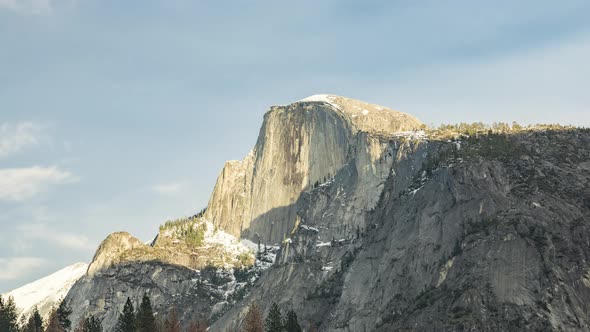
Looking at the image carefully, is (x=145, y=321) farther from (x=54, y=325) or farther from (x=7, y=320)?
(x=7, y=320)

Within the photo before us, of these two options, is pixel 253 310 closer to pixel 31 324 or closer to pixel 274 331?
pixel 274 331

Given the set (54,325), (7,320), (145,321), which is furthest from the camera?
(7,320)

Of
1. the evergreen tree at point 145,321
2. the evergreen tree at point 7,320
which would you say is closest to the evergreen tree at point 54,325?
the evergreen tree at point 7,320

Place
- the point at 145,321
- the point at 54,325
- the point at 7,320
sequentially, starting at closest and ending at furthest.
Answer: the point at 145,321 < the point at 54,325 < the point at 7,320

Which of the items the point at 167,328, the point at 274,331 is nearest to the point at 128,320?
the point at 167,328

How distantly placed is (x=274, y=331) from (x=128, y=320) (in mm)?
31148

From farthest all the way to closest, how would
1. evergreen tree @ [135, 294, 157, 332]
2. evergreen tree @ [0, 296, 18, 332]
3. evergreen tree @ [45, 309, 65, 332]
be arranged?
evergreen tree @ [0, 296, 18, 332] < evergreen tree @ [45, 309, 65, 332] < evergreen tree @ [135, 294, 157, 332]

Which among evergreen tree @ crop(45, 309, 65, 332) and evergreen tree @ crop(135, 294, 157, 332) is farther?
evergreen tree @ crop(45, 309, 65, 332)

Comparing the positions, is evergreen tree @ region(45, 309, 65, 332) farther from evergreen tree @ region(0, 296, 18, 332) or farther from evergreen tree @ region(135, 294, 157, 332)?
evergreen tree @ region(135, 294, 157, 332)

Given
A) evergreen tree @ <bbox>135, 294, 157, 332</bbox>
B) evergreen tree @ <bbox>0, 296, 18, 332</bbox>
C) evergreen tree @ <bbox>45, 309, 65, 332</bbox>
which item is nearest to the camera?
evergreen tree @ <bbox>135, 294, 157, 332</bbox>

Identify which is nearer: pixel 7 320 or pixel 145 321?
pixel 145 321

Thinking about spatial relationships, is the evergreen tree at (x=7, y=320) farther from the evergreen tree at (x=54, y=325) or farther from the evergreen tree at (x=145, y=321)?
the evergreen tree at (x=145, y=321)

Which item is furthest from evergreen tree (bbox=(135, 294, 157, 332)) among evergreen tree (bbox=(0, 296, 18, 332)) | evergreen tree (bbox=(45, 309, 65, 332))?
evergreen tree (bbox=(0, 296, 18, 332))

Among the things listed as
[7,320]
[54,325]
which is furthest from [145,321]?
[7,320]
